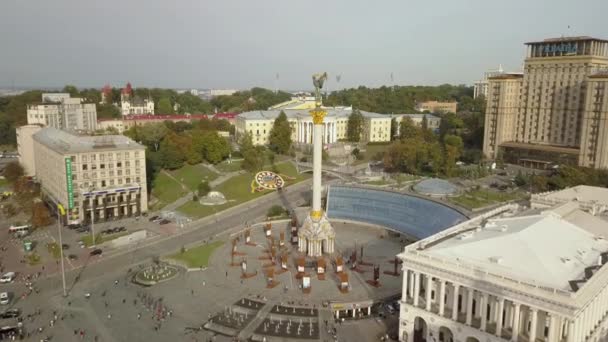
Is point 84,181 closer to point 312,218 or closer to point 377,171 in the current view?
point 312,218

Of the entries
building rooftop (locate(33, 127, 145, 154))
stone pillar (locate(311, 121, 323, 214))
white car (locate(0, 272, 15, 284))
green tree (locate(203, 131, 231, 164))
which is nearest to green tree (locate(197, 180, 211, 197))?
building rooftop (locate(33, 127, 145, 154))

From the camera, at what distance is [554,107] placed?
121562 millimetres

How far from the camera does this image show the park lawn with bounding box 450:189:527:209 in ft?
265

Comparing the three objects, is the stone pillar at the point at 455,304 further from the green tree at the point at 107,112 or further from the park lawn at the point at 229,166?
the green tree at the point at 107,112

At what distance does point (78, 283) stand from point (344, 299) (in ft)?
106

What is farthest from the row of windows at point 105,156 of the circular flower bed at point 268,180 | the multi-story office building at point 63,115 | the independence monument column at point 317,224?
the multi-story office building at point 63,115

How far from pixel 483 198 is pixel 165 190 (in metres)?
63.2

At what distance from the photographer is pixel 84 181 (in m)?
85.9

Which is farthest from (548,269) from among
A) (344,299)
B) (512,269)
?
(344,299)

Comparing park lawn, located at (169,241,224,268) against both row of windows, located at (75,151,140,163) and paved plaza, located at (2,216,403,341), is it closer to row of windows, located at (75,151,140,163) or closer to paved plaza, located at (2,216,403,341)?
paved plaza, located at (2,216,403,341)

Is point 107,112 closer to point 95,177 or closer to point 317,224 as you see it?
point 95,177

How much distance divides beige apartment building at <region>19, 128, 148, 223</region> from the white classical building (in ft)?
192

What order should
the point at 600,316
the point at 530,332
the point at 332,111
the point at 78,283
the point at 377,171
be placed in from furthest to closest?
the point at 332,111 < the point at 377,171 < the point at 78,283 < the point at 600,316 < the point at 530,332

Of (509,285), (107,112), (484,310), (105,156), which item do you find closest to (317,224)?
(484,310)
